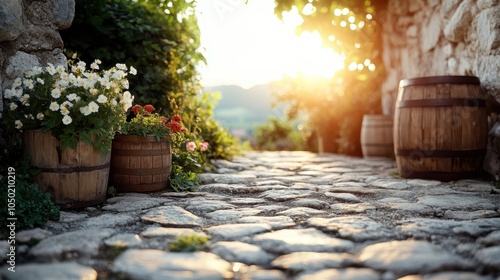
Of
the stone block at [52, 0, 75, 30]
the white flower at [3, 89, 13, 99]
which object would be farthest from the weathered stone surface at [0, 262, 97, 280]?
the stone block at [52, 0, 75, 30]

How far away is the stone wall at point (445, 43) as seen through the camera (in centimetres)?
341

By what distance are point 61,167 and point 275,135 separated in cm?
727

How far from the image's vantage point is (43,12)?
290 cm

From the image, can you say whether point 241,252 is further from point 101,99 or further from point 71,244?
point 101,99

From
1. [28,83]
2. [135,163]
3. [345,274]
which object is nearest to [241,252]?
[345,274]

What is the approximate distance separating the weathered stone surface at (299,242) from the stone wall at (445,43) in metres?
2.18

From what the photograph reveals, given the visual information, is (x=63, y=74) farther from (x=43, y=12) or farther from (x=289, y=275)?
(x=289, y=275)

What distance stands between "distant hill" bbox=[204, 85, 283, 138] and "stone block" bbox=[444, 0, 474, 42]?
3.19 m

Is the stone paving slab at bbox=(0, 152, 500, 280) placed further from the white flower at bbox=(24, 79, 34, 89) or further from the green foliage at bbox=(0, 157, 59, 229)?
the white flower at bbox=(24, 79, 34, 89)

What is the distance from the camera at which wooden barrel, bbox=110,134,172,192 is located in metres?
3.07

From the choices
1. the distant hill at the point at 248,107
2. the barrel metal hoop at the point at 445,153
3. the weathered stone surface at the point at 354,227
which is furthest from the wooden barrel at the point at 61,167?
the distant hill at the point at 248,107

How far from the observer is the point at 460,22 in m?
3.86

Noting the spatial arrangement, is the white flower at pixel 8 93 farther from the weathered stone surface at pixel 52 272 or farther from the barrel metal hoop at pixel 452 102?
the barrel metal hoop at pixel 452 102

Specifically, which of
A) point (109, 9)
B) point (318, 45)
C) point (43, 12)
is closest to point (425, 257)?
point (43, 12)
